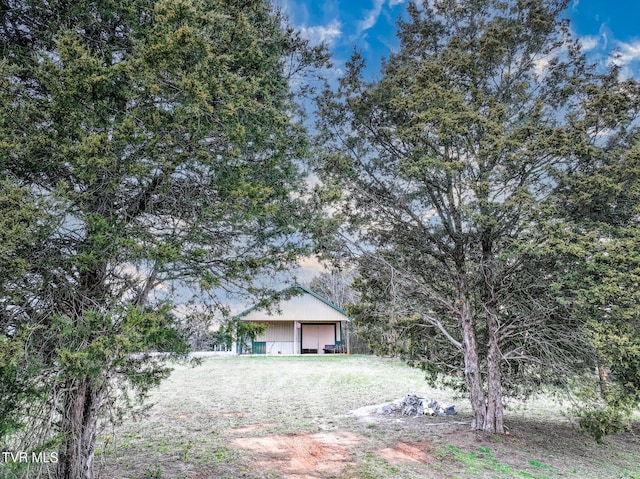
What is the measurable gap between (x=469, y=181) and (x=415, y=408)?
19.8 ft

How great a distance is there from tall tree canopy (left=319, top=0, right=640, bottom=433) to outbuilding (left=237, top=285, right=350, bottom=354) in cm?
1831

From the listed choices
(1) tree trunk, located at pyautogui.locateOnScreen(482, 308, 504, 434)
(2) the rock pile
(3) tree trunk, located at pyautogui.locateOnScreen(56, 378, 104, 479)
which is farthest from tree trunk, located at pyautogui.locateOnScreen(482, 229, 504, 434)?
(3) tree trunk, located at pyautogui.locateOnScreen(56, 378, 104, 479)

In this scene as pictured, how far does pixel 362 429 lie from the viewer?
26.6 ft

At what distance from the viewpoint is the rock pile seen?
9808 millimetres

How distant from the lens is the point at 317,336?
3136 cm

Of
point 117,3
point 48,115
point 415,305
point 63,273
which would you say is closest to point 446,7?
point 415,305

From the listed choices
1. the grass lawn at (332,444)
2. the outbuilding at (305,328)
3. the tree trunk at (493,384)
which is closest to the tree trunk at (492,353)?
the tree trunk at (493,384)

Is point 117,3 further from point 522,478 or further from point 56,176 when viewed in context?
point 522,478

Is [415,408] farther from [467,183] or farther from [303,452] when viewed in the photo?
[467,183]

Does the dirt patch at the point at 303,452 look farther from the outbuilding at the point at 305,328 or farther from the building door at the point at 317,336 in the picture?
the building door at the point at 317,336

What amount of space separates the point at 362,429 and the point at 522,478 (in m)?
3.22

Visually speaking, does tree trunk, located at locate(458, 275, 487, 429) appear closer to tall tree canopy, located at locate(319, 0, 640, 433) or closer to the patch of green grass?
tall tree canopy, located at locate(319, 0, 640, 433)

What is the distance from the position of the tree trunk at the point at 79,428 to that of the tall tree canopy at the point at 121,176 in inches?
0.5

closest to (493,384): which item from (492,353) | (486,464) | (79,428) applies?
(492,353)
